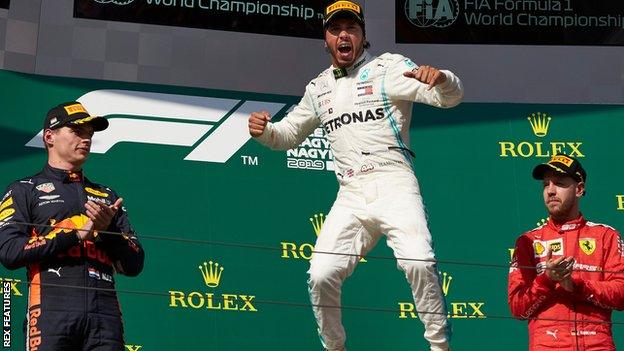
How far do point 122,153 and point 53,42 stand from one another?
72 cm

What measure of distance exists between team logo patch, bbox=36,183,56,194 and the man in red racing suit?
5.43ft

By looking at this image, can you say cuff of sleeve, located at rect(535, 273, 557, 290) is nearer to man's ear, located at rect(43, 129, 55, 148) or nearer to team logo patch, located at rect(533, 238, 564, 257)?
→ team logo patch, located at rect(533, 238, 564, 257)

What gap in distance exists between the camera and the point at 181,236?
6793 mm

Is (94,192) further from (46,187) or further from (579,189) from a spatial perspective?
(579,189)

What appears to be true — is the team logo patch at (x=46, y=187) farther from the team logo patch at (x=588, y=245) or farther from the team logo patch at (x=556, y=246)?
the team logo patch at (x=588, y=245)

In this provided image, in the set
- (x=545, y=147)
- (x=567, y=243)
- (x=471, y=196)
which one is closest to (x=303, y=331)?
(x=471, y=196)

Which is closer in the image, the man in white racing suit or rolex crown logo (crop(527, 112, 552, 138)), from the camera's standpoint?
the man in white racing suit

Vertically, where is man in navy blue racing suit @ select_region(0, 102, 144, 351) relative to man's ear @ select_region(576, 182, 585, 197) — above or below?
below

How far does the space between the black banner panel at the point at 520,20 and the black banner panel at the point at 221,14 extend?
22.1 inches

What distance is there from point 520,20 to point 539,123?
2.23 feet

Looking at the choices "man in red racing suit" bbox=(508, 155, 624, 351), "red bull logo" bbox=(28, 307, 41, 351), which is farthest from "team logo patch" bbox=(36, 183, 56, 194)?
"man in red racing suit" bbox=(508, 155, 624, 351)

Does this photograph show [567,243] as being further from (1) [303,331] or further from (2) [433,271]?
(1) [303,331]

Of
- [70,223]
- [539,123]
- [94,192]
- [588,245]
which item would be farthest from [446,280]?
[70,223]

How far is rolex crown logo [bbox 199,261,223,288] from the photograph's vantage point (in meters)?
6.68
